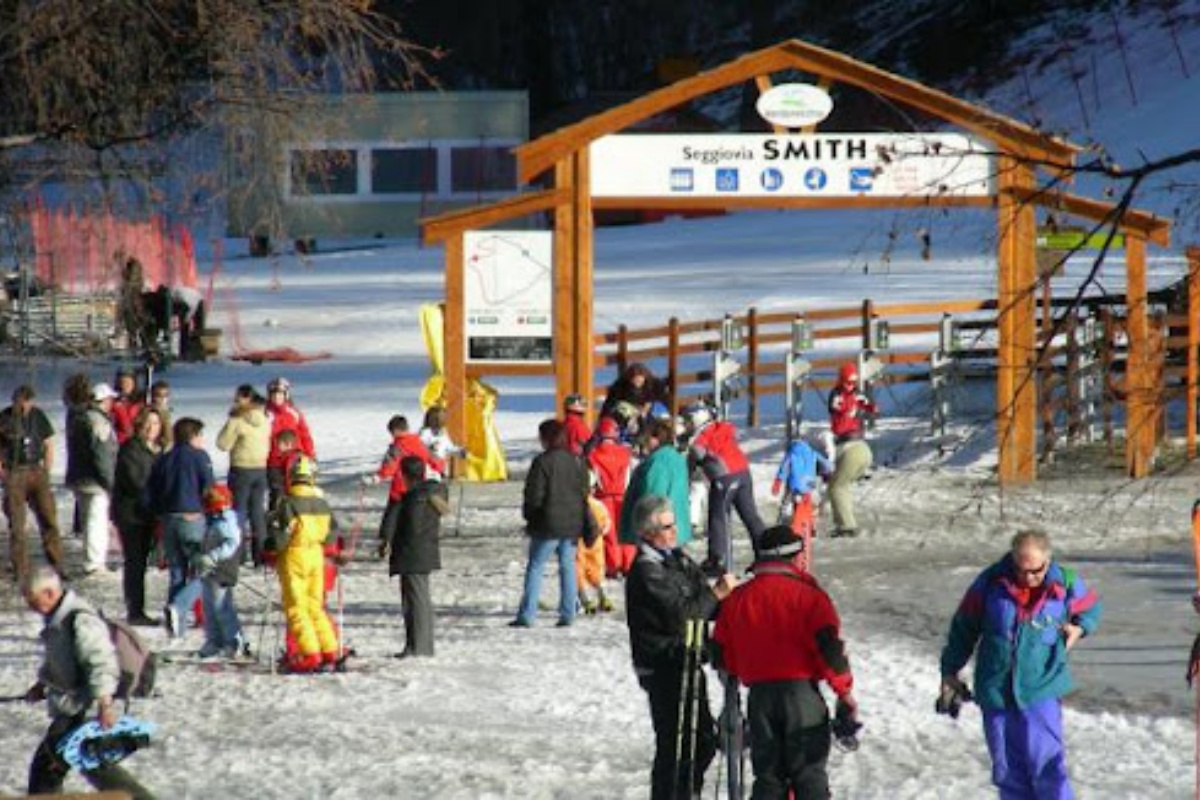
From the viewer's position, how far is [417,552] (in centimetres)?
1631

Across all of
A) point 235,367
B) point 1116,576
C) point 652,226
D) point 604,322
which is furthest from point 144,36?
point 652,226

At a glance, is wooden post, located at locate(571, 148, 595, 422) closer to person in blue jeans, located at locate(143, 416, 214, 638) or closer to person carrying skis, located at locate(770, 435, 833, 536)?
person carrying skis, located at locate(770, 435, 833, 536)

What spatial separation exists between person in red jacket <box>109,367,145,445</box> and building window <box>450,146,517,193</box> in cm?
3538

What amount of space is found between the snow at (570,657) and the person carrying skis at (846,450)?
31cm

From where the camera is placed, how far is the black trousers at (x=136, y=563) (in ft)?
58.6

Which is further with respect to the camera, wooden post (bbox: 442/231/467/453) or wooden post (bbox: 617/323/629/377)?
wooden post (bbox: 617/323/629/377)

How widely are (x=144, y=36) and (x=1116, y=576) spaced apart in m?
8.38

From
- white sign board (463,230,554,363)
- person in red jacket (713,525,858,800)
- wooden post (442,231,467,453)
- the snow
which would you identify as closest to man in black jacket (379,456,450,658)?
the snow

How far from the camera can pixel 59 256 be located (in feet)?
140

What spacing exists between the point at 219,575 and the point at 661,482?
305cm

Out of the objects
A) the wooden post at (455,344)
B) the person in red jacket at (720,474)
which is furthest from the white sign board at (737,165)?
the person in red jacket at (720,474)

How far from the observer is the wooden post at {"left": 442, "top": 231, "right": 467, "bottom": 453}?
25.8 metres

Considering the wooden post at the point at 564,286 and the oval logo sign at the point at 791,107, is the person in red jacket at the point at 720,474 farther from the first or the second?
the oval logo sign at the point at 791,107

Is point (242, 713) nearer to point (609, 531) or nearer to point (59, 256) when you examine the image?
point (609, 531)
